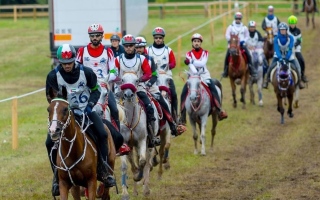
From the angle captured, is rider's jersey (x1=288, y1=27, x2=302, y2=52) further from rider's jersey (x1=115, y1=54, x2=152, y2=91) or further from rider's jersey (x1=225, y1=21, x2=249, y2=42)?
rider's jersey (x1=115, y1=54, x2=152, y2=91)

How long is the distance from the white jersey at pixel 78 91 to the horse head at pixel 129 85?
2.21 m

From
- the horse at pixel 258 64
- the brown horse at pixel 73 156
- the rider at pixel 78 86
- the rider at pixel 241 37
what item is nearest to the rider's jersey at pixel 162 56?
the rider at pixel 78 86

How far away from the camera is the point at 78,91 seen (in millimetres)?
11625

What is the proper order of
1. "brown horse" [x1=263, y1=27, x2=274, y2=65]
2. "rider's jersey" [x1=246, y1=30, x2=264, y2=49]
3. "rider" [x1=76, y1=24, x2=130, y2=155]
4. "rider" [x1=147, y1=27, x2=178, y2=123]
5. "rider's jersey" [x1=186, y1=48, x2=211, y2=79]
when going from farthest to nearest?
1. "brown horse" [x1=263, y1=27, x2=274, y2=65]
2. "rider's jersey" [x1=246, y1=30, x2=264, y2=49]
3. "rider's jersey" [x1=186, y1=48, x2=211, y2=79]
4. "rider" [x1=147, y1=27, x2=178, y2=123]
5. "rider" [x1=76, y1=24, x2=130, y2=155]

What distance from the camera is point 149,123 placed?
15078 millimetres

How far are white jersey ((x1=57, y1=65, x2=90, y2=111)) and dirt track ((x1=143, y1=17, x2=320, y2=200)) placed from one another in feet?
11.0

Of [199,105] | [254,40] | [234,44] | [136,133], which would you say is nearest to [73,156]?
[136,133]

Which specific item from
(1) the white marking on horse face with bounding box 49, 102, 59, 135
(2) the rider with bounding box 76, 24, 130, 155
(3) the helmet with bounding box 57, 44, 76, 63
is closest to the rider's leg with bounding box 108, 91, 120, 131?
(2) the rider with bounding box 76, 24, 130, 155

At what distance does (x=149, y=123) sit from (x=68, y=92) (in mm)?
3748

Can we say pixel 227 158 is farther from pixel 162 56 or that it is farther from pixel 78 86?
pixel 78 86

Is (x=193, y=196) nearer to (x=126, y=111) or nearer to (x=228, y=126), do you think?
(x=126, y=111)

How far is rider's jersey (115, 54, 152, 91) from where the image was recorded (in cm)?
1462

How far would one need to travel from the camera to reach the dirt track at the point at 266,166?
1476 centimetres

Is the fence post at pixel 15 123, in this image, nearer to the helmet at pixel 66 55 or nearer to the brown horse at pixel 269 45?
the helmet at pixel 66 55
